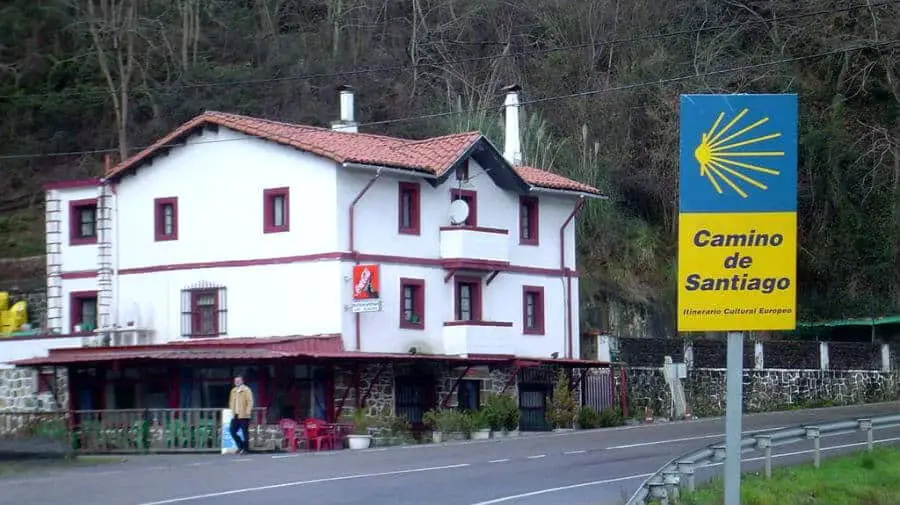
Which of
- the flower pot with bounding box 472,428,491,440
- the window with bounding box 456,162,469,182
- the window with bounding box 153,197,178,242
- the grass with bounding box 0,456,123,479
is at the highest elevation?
the window with bounding box 456,162,469,182

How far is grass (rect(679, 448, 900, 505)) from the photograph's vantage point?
807 inches

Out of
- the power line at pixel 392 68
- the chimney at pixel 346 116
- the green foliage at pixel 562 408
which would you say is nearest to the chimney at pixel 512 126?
the chimney at pixel 346 116

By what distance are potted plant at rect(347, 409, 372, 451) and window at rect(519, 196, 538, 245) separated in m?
9.66

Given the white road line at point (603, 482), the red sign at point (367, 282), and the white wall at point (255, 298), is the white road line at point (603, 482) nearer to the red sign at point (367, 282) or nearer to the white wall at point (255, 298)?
the red sign at point (367, 282)

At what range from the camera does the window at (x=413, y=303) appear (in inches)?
1703

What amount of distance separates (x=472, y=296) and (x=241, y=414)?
11.8m

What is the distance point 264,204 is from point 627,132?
71.1ft

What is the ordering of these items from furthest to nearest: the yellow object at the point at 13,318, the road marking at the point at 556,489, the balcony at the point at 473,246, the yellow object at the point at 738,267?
the yellow object at the point at 13,318 → the balcony at the point at 473,246 → the road marking at the point at 556,489 → the yellow object at the point at 738,267

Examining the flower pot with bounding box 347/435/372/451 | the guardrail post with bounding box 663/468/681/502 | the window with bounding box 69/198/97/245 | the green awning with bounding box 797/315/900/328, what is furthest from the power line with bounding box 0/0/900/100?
the guardrail post with bounding box 663/468/681/502

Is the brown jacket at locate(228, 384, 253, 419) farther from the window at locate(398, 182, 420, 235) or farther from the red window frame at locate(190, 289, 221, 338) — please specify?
the window at locate(398, 182, 420, 235)

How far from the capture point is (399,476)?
83.0 feet

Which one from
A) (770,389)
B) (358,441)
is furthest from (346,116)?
(770,389)

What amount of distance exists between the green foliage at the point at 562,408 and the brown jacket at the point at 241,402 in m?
11.9

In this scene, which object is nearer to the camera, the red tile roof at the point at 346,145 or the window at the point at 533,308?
the red tile roof at the point at 346,145
